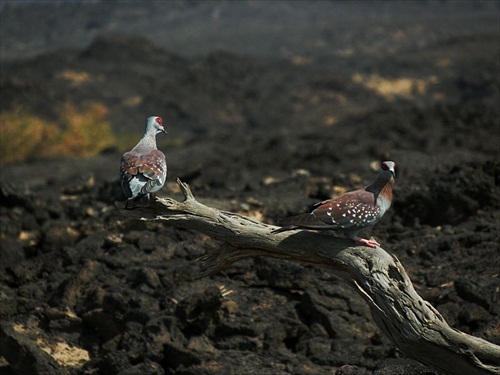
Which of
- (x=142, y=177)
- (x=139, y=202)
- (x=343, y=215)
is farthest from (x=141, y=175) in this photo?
(x=343, y=215)

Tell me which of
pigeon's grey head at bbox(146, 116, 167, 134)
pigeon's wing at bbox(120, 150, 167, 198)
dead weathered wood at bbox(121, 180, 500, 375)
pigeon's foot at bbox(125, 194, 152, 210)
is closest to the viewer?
dead weathered wood at bbox(121, 180, 500, 375)

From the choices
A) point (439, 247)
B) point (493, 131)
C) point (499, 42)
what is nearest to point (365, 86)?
point (499, 42)

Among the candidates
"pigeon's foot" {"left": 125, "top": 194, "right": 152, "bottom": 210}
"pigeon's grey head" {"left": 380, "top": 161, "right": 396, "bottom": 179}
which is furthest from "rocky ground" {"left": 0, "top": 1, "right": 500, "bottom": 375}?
"pigeon's foot" {"left": 125, "top": 194, "right": 152, "bottom": 210}

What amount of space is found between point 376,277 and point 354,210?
54 centimetres

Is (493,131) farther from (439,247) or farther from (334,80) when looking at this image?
(334,80)

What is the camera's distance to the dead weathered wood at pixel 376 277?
6.93 metres

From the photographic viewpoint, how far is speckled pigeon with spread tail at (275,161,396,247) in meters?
6.80

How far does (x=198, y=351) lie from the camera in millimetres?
9961

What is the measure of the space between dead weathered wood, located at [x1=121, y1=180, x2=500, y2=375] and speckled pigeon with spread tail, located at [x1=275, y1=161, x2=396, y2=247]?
19 cm

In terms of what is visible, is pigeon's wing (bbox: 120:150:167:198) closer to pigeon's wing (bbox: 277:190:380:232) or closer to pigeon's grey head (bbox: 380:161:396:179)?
pigeon's wing (bbox: 277:190:380:232)

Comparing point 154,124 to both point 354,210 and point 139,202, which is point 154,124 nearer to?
point 139,202

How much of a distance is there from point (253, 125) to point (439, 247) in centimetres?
3127

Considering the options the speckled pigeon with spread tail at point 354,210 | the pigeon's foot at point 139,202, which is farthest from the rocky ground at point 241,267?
the pigeon's foot at point 139,202

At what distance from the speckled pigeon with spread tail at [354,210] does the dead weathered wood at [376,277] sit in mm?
195
